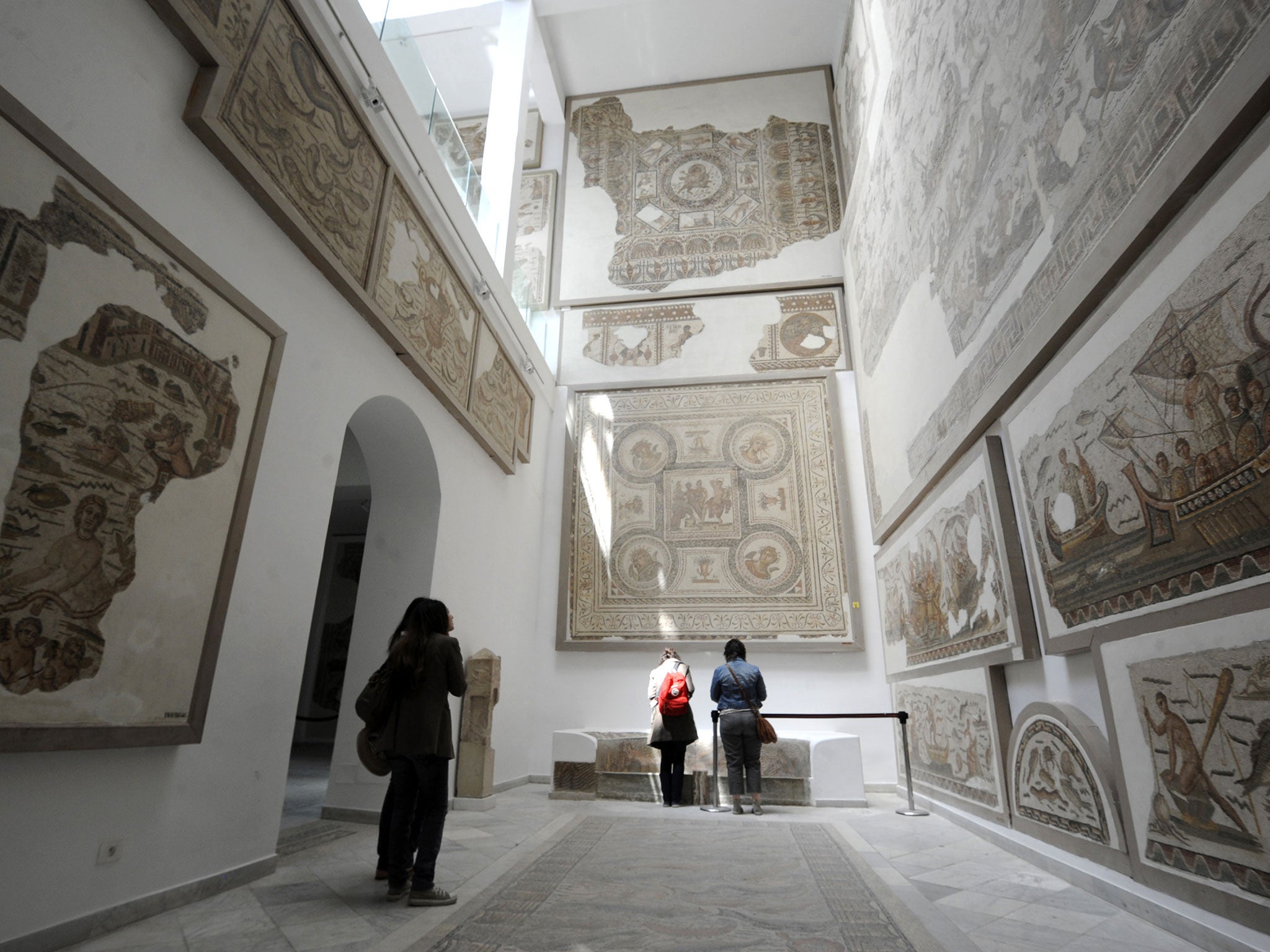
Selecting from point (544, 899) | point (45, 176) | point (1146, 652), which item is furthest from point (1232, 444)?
point (45, 176)

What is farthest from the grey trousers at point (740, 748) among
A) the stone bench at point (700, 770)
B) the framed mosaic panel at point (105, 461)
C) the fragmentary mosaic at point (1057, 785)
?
the framed mosaic panel at point (105, 461)

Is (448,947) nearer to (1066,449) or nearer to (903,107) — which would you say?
(1066,449)

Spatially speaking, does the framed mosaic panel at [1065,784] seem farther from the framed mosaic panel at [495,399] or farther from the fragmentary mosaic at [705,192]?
the fragmentary mosaic at [705,192]

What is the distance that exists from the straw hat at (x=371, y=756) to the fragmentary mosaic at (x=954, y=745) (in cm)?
408

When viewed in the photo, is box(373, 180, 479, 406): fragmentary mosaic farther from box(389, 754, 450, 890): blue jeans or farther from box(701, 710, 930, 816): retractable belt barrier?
box(701, 710, 930, 816): retractable belt barrier

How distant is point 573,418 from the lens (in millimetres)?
10477

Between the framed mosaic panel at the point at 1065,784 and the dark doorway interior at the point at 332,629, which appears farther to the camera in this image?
the dark doorway interior at the point at 332,629

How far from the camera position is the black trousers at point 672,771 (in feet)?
22.1

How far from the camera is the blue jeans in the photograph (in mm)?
3125

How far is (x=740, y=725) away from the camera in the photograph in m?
6.19

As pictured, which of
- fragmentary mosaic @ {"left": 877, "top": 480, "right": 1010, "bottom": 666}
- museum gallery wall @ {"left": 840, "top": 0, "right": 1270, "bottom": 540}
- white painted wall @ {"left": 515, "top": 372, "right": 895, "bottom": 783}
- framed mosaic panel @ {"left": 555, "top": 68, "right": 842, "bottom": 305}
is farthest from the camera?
framed mosaic panel @ {"left": 555, "top": 68, "right": 842, "bottom": 305}

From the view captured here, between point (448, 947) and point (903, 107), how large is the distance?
745 centimetres

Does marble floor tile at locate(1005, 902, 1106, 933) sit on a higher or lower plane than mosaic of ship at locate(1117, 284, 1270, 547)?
lower

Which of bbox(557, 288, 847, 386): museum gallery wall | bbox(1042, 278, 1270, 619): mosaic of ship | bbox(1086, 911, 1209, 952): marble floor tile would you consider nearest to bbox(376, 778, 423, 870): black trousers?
bbox(1086, 911, 1209, 952): marble floor tile
